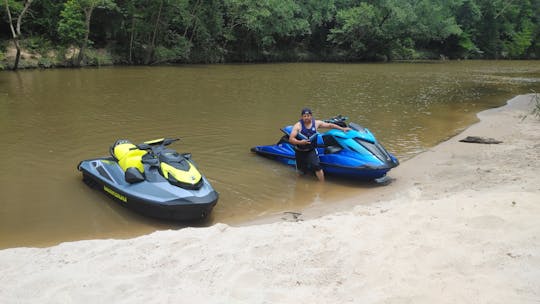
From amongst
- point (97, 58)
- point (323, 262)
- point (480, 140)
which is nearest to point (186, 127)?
point (480, 140)

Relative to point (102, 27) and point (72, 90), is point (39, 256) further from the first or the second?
point (102, 27)

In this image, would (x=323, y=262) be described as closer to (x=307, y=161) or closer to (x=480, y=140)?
(x=307, y=161)

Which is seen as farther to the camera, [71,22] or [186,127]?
[71,22]

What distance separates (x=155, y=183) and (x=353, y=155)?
3.24 metres

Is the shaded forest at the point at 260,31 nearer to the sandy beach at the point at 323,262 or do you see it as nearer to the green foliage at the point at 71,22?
the green foliage at the point at 71,22

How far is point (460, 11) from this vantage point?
5694 centimetres

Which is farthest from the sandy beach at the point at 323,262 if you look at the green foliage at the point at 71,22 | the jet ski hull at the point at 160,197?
the green foliage at the point at 71,22

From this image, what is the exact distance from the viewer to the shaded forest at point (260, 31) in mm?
28953

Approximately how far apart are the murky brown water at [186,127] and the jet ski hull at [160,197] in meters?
0.19

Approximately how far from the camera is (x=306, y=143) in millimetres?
7570

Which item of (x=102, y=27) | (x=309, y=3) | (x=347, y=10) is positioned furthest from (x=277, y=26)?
(x=102, y=27)

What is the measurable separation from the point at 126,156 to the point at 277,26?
118ft

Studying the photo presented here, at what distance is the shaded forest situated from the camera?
29.0 meters

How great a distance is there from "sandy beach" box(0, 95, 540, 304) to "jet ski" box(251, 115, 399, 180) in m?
1.86
